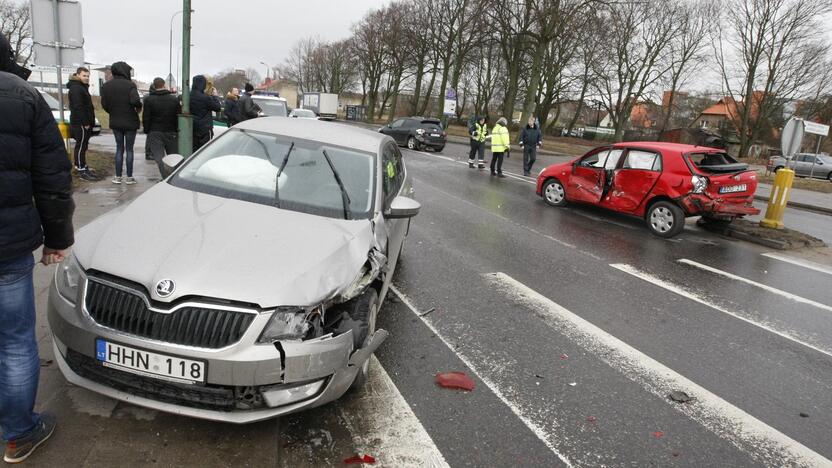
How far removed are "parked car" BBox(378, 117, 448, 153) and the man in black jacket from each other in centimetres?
1505

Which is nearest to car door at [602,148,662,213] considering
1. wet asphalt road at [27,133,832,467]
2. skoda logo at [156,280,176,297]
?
wet asphalt road at [27,133,832,467]

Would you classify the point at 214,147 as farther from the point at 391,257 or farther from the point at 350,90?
the point at 350,90

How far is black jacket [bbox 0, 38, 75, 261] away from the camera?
2.25m

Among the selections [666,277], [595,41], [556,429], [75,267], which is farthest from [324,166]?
[595,41]

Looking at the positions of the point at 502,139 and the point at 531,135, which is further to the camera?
the point at 531,135

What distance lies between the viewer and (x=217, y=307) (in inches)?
104

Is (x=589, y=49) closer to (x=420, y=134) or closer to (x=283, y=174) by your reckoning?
(x=420, y=134)

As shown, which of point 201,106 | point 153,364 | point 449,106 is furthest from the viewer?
point 449,106

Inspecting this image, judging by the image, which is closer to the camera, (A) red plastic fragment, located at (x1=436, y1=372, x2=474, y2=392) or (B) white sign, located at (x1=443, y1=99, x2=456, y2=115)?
(A) red plastic fragment, located at (x1=436, y1=372, x2=474, y2=392)

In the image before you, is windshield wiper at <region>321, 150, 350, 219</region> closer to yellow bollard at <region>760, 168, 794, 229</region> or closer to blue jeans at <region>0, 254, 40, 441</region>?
blue jeans at <region>0, 254, 40, 441</region>

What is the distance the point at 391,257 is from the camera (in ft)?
14.7

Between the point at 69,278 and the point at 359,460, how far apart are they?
1876mm

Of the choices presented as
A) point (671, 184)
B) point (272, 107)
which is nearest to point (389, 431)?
point (671, 184)

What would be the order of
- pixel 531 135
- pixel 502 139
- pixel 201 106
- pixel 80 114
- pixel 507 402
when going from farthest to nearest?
1. pixel 531 135
2. pixel 502 139
3. pixel 201 106
4. pixel 80 114
5. pixel 507 402
